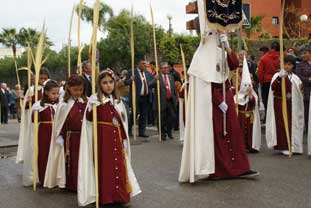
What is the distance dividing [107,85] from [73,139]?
4.17 ft

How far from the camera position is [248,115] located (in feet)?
35.1

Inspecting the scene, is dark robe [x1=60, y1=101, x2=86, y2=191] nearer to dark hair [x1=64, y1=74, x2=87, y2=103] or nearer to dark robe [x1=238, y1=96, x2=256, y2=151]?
dark hair [x1=64, y1=74, x2=87, y2=103]

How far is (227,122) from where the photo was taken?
25.7 feet

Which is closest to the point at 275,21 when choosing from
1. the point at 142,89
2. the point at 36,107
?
the point at 142,89

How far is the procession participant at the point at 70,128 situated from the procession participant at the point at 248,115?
4074mm

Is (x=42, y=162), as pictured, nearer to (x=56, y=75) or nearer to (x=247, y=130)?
(x=247, y=130)

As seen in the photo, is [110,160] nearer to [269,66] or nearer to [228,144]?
[228,144]

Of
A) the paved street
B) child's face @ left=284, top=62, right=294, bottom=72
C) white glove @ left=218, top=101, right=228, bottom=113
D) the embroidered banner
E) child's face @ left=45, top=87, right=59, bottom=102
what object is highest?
the embroidered banner

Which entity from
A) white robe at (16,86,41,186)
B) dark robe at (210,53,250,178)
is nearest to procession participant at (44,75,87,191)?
white robe at (16,86,41,186)

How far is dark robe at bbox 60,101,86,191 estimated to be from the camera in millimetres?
7297

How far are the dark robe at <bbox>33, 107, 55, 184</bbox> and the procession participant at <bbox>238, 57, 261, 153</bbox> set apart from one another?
3.98 metres

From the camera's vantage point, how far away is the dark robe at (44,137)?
8.05 m

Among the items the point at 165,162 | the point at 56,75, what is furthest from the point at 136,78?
the point at 56,75

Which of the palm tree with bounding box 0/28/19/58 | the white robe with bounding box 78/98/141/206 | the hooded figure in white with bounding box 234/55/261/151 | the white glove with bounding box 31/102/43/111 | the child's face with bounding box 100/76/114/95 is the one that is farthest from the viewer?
the palm tree with bounding box 0/28/19/58
